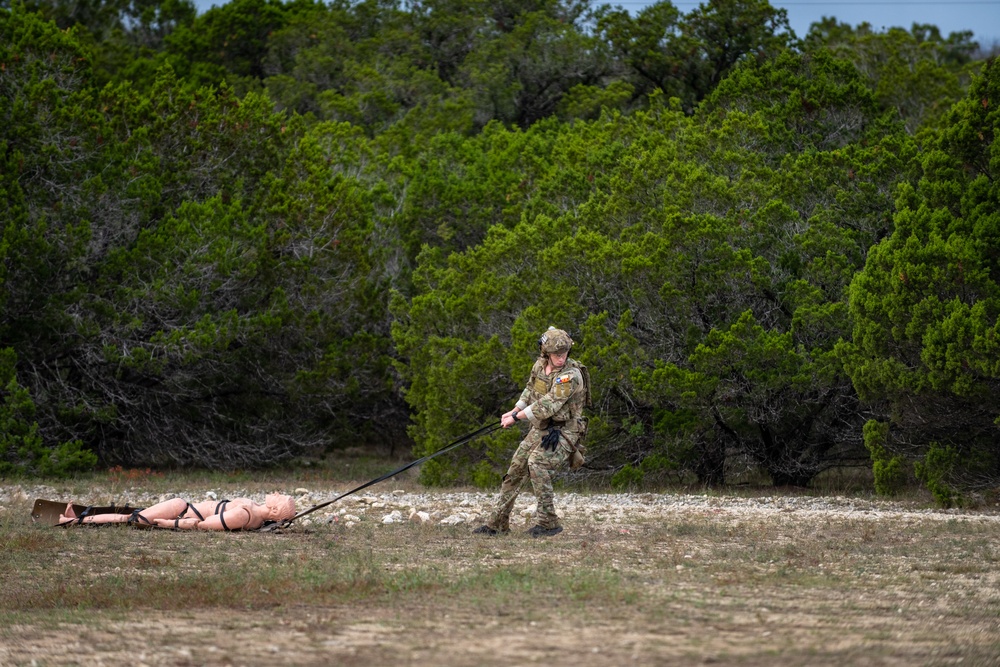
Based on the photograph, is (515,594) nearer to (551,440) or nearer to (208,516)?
(551,440)

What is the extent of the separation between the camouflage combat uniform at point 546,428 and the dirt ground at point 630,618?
60 centimetres

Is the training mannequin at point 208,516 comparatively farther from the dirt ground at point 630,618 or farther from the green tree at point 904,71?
the green tree at point 904,71

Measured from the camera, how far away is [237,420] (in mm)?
23109

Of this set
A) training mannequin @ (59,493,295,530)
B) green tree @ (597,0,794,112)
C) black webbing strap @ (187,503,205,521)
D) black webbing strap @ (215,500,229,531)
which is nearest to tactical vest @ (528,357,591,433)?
training mannequin @ (59,493,295,530)

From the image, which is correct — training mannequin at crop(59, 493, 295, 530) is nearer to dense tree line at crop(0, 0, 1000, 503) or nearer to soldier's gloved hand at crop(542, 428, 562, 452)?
soldier's gloved hand at crop(542, 428, 562, 452)

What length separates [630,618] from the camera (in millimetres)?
7426

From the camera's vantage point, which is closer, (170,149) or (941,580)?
(941,580)

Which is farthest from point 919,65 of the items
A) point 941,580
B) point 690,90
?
point 941,580

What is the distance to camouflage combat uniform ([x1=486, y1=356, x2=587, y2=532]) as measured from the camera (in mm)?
11484

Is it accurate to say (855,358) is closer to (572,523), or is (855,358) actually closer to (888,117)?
(572,523)

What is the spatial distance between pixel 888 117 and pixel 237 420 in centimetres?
1375

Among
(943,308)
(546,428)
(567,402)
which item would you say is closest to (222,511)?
(546,428)

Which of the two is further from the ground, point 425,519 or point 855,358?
point 855,358

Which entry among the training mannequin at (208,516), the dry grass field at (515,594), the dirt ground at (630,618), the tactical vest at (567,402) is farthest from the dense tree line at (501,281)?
the training mannequin at (208,516)
